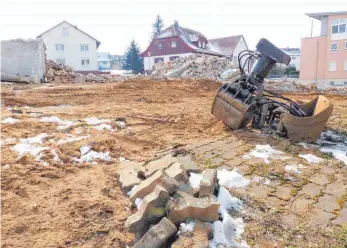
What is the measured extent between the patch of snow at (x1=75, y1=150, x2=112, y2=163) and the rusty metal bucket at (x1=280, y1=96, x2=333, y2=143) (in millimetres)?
3077

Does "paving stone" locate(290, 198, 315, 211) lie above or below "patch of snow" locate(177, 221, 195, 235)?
below

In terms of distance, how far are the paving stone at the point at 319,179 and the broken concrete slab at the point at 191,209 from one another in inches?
67.7

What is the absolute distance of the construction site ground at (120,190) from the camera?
2.57 metres

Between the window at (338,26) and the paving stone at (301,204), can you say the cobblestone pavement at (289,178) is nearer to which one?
the paving stone at (301,204)

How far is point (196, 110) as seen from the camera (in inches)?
332

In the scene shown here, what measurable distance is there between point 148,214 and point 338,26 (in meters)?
35.2

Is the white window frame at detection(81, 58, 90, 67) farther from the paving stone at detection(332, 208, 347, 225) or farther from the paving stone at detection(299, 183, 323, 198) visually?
the paving stone at detection(332, 208, 347, 225)

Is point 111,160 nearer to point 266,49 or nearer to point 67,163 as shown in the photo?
point 67,163

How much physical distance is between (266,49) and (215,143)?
205 cm

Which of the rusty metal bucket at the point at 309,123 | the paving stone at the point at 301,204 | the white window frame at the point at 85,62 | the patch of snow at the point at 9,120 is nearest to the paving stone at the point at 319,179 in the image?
the paving stone at the point at 301,204

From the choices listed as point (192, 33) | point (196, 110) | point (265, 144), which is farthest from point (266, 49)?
point (192, 33)

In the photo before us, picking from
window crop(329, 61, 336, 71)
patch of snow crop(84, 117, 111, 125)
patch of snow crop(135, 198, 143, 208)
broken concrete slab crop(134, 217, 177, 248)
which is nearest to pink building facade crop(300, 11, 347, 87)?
window crop(329, 61, 336, 71)

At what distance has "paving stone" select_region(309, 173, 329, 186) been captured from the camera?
3.65 m

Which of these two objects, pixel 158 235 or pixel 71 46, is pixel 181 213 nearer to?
pixel 158 235
